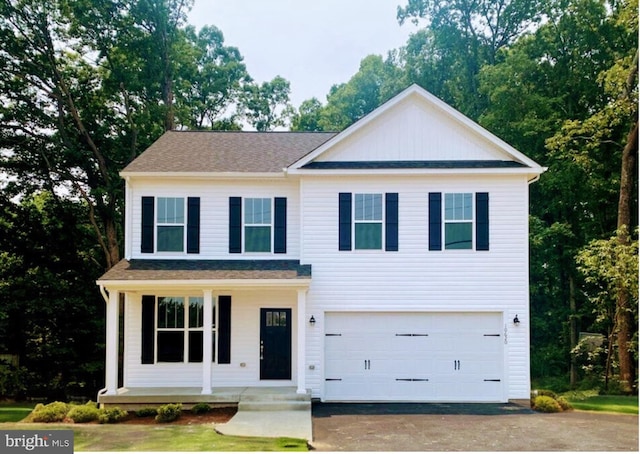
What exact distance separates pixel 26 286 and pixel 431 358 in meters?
17.5

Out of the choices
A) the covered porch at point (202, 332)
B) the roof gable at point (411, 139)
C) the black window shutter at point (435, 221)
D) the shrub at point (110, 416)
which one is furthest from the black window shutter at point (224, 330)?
the black window shutter at point (435, 221)

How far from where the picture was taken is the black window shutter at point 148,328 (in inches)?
661

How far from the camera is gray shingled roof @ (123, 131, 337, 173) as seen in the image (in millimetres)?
17484

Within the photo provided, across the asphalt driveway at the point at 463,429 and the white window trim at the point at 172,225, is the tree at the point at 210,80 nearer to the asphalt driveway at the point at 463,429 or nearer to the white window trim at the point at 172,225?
the white window trim at the point at 172,225

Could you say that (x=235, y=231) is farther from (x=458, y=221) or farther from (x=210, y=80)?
(x=210, y=80)

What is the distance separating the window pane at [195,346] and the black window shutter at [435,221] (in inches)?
252

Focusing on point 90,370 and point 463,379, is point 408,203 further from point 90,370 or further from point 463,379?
point 90,370

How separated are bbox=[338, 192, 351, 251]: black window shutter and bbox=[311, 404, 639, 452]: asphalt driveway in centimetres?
396

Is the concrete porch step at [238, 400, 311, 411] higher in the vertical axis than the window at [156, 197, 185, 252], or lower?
lower

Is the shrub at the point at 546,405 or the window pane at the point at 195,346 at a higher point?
the window pane at the point at 195,346

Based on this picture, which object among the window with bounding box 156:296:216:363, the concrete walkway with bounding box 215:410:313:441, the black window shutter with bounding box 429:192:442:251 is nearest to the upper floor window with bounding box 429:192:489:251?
the black window shutter with bounding box 429:192:442:251

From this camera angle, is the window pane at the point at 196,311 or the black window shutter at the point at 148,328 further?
the window pane at the point at 196,311

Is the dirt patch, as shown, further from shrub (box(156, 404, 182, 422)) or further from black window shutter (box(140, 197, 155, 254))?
black window shutter (box(140, 197, 155, 254))

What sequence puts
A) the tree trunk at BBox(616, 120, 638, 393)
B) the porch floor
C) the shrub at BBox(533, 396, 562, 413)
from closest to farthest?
the shrub at BBox(533, 396, 562, 413) → the porch floor → the tree trunk at BBox(616, 120, 638, 393)
